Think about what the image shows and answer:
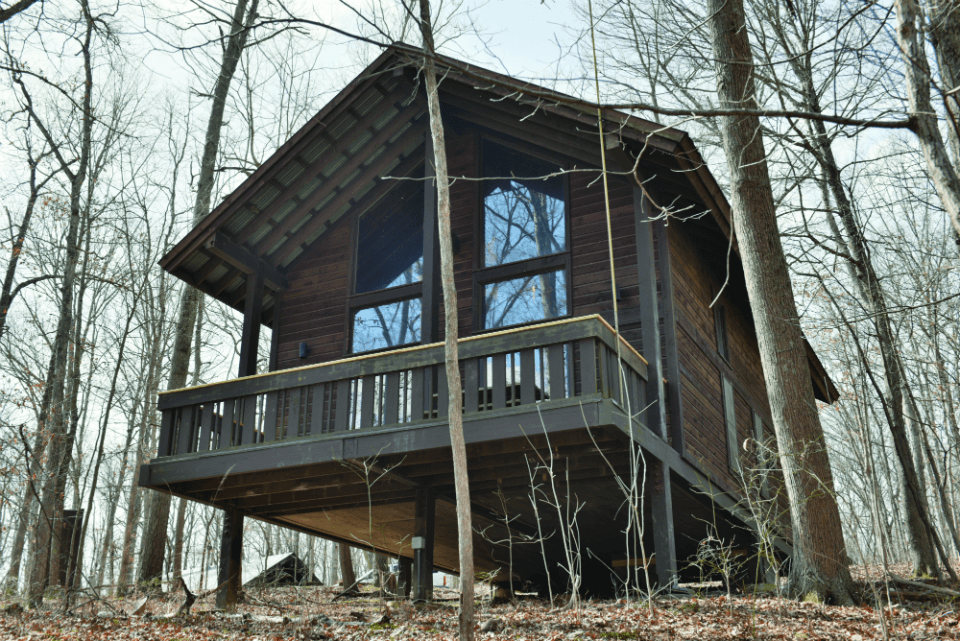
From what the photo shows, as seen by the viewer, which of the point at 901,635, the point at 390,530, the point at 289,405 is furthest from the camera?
the point at 390,530

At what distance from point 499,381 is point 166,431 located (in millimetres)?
4923

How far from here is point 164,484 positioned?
35.0ft

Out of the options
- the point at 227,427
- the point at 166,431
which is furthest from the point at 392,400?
the point at 166,431

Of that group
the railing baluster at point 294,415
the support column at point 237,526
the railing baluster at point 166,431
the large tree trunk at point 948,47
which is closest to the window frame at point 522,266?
the railing baluster at point 294,415

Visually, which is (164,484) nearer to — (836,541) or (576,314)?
(576,314)

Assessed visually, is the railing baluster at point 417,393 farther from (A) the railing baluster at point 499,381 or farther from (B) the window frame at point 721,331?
(B) the window frame at point 721,331

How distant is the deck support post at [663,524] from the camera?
29.3ft

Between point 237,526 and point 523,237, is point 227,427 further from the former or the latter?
point 523,237

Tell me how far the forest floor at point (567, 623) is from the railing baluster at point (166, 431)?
2051 mm

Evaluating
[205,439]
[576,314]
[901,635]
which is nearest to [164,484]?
[205,439]

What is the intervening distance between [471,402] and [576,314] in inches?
106

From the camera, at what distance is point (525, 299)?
11.8 meters

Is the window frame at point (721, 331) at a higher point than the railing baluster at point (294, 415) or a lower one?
higher

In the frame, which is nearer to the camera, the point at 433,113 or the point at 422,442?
the point at 433,113
